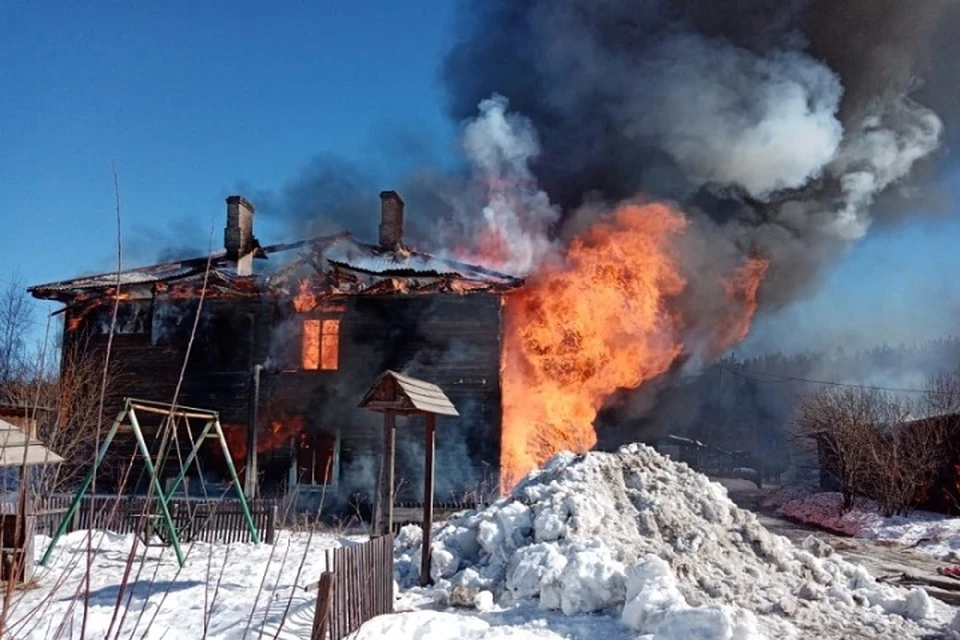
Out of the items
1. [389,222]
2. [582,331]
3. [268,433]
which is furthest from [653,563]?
[389,222]

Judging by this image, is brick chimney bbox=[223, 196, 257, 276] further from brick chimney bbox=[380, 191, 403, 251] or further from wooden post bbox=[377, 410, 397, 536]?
wooden post bbox=[377, 410, 397, 536]

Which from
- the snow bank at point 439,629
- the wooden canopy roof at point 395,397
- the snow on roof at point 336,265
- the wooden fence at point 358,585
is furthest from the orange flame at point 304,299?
the snow bank at point 439,629

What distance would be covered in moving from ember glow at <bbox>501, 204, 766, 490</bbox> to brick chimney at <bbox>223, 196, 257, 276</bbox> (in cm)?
930

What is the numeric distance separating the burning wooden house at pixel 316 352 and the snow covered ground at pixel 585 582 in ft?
26.2

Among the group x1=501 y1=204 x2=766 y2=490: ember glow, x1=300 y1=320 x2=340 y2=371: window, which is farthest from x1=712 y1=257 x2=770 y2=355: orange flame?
x1=300 y1=320 x2=340 y2=371: window

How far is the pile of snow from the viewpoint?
29.2 feet

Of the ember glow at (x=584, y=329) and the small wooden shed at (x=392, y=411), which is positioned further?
the ember glow at (x=584, y=329)

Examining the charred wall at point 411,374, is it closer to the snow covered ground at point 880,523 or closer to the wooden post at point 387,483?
the wooden post at point 387,483

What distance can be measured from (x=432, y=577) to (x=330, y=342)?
12.5 m

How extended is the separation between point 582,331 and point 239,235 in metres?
12.1

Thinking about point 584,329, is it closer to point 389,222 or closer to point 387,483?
point 389,222

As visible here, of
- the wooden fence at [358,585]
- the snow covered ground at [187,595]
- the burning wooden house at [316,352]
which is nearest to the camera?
the wooden fence at [358,585]

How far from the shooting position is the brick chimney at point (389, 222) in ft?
81.0

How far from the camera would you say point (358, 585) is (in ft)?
26.1
